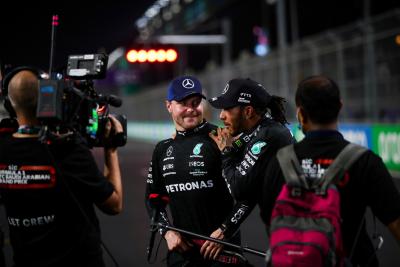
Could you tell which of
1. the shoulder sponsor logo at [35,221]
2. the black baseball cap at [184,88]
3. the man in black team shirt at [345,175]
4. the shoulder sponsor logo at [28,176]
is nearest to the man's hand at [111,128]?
the shoulder sponsor logo at [28,176]

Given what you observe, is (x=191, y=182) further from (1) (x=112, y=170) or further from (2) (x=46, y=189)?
Answer: (2) (x=46, y=189)

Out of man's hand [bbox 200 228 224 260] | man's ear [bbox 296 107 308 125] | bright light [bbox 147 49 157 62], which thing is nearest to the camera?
man's ear [bbox 296 107 308 125]

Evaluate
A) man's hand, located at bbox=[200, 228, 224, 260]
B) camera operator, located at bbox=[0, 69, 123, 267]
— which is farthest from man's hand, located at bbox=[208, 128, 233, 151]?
camera operator, located at bbox=[0, 69, 123, 267]

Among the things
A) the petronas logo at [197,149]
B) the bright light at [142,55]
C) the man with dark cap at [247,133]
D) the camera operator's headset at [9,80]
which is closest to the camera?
the camera operator's headset at [9,80]

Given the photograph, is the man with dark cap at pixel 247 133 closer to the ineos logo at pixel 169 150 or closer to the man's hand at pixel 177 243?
the ineos logo at pixel 169 150

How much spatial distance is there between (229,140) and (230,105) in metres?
0.21

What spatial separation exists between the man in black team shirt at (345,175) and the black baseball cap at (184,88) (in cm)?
124

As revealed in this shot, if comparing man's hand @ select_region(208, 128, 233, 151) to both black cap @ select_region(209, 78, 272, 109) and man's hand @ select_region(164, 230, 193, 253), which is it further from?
man's hand @ select_region(164, 230, 193, 253)

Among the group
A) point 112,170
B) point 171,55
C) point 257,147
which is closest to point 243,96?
point 257,147

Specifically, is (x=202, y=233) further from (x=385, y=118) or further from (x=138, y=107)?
(x=138, y=107)

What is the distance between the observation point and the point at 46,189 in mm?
3098

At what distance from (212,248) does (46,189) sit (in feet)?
3.78

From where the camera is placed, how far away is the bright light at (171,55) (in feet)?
89.6

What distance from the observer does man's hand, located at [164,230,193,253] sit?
398 cm
